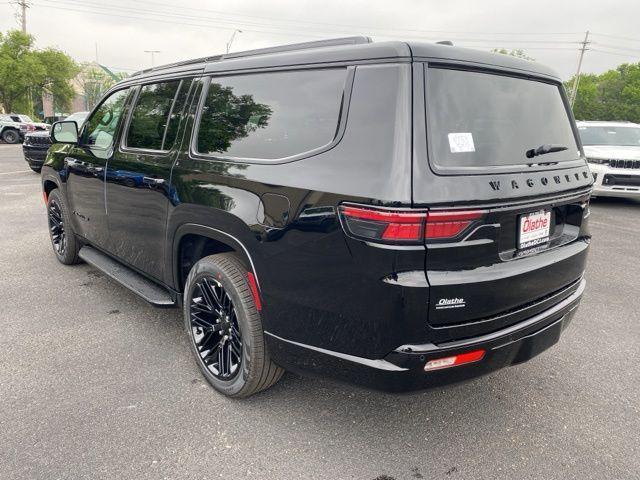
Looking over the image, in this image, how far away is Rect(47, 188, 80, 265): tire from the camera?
15.1ft

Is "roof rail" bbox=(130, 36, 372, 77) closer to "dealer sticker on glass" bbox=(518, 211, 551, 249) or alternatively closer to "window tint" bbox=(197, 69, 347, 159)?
"window tint" bbox=(197, 69, 347, 159)

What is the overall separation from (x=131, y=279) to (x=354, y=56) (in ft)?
8.01

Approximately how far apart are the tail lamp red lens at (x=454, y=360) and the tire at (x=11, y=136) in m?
28.7

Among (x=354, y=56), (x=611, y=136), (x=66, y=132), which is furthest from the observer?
(x=611, y=136)

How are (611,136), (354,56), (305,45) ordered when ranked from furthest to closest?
(611,136) → (305,45) → (354,56)

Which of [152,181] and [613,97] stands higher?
[613,97]

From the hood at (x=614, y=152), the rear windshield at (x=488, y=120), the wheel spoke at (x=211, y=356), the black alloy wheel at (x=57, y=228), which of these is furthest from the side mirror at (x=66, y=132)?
the hood at (x=614, y=152)

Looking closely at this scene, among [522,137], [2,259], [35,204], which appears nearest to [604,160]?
[522,137]

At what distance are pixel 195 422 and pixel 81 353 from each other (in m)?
1.18

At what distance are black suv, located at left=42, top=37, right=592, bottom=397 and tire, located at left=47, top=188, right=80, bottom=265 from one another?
2.12 metres

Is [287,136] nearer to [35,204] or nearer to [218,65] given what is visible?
[218,65]

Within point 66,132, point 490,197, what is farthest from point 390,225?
point 66,132

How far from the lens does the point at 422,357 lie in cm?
190

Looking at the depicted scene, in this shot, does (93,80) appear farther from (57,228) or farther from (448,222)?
(448,222)
